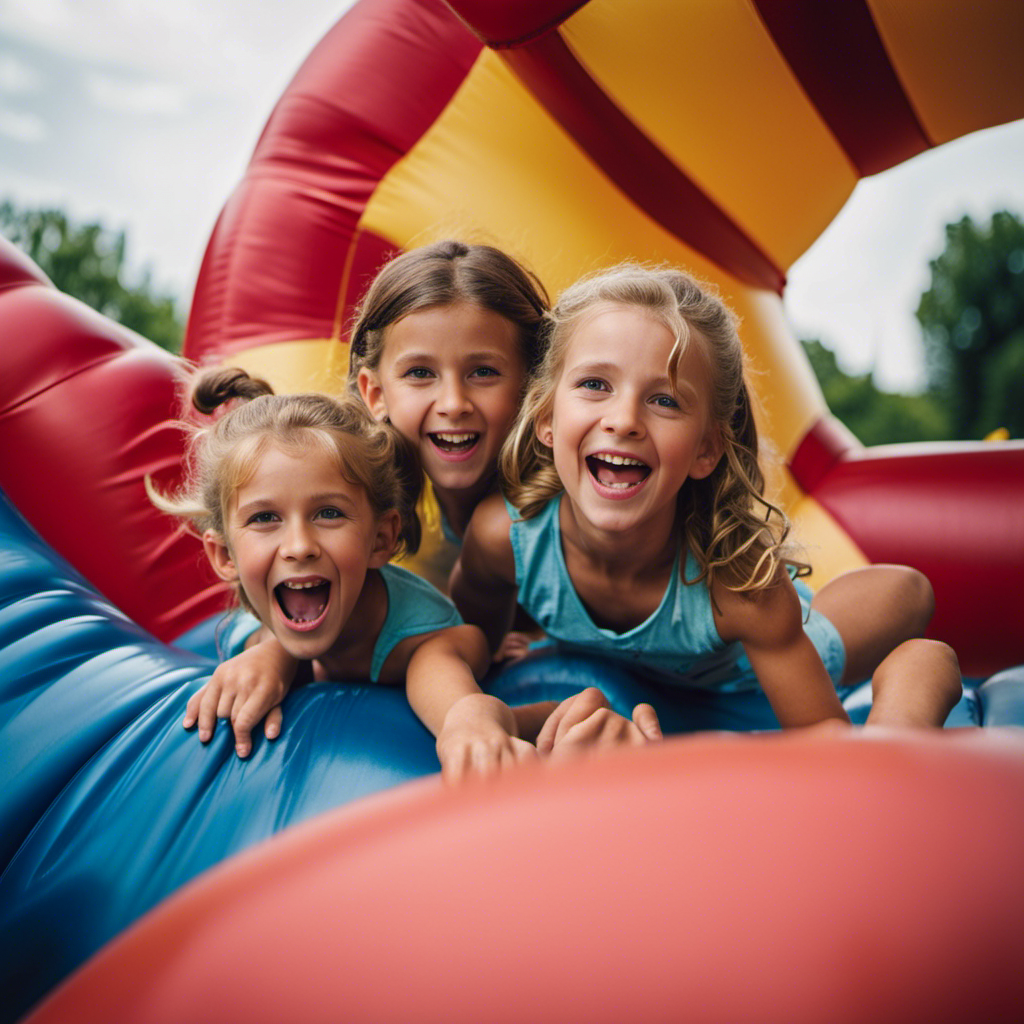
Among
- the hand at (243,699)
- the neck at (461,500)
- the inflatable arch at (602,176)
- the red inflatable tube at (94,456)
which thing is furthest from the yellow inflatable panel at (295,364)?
the hand at (243,699)

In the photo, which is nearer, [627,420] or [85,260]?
[627,420]

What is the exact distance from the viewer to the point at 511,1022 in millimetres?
310

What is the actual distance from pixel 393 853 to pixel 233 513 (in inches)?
27.7

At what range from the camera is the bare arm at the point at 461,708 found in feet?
2.57

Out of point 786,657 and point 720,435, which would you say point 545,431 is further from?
point 786,657

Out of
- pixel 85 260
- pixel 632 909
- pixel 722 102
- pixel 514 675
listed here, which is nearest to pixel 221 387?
pixel 514 675

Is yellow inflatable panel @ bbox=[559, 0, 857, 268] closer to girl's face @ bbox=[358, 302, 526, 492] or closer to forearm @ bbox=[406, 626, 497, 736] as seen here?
girl's face @ bbox=[358, 302, 526, 492]

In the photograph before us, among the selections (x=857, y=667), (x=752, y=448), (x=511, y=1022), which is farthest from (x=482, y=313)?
(x=511, y=1022)

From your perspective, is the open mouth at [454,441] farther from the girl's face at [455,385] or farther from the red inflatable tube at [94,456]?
the red inflatable tube at [94,456]

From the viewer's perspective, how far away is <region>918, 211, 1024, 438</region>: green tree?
8.49 m

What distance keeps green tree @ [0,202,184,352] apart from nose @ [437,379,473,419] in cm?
784

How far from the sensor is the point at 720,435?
1058mm

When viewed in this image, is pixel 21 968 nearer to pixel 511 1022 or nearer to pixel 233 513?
pixel 233 513

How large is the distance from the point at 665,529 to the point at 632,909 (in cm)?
75
